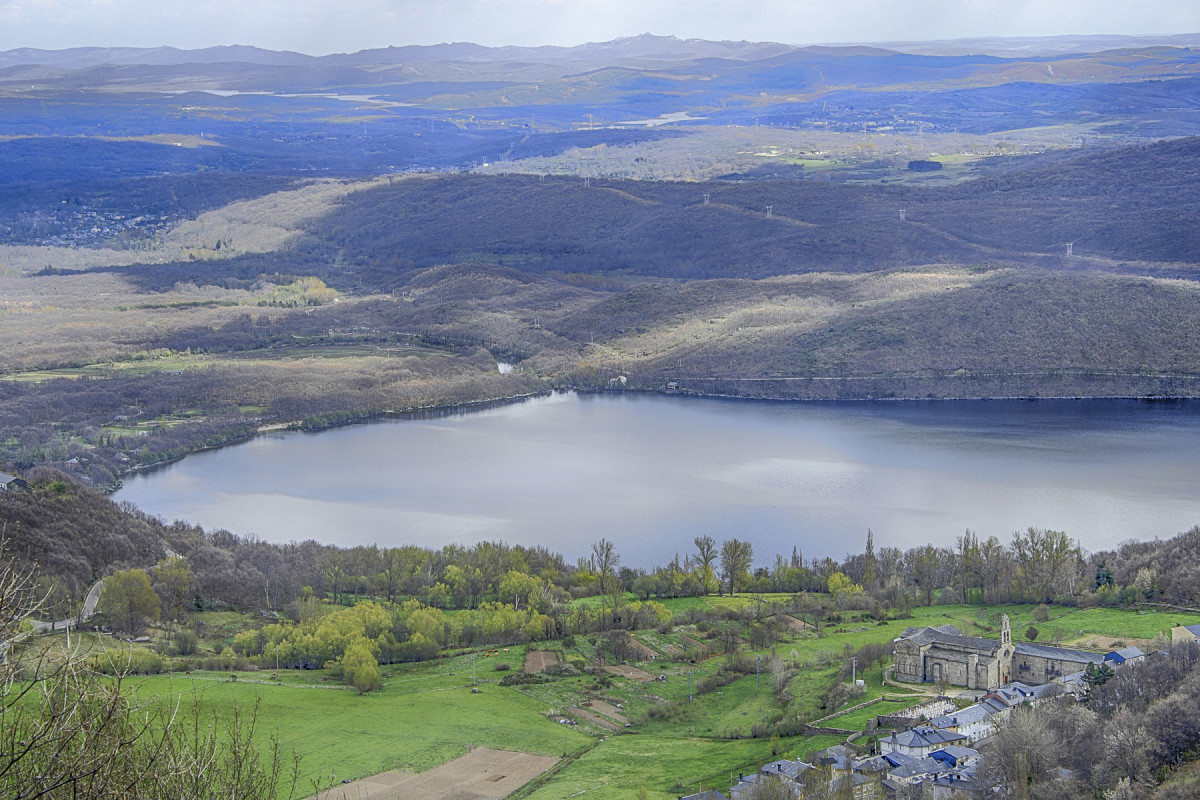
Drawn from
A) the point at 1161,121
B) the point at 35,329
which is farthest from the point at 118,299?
the point at 1161,121

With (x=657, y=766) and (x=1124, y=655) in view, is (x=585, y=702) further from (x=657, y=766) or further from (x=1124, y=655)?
(x=1124, y=655)

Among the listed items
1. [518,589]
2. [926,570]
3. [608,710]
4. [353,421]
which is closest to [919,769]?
[608,710]

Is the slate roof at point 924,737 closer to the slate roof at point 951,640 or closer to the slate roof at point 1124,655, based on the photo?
the slate roof at point 951,640

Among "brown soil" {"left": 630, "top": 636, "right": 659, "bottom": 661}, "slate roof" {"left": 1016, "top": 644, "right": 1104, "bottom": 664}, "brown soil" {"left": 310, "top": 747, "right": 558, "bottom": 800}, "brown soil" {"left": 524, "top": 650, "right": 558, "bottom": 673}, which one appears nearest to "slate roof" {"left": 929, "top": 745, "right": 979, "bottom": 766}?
"slate roof" {"left": 1016, "top": 644, "right": 1104, "bottom": 664}

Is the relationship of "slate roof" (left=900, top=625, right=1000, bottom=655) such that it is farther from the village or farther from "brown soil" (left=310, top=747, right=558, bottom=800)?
"brown soil" (left=310, top=747, right=558, bottom=800)

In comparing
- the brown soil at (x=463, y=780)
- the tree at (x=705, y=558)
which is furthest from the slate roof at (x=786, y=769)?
the tree at (x=705, y=558)

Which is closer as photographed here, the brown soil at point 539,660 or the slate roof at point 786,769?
the slate roof at point 786,769

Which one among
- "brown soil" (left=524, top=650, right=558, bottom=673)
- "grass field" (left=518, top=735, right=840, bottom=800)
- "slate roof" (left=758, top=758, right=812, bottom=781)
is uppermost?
"slate roof" (left=758, top=758, right=812, bottom=781)
